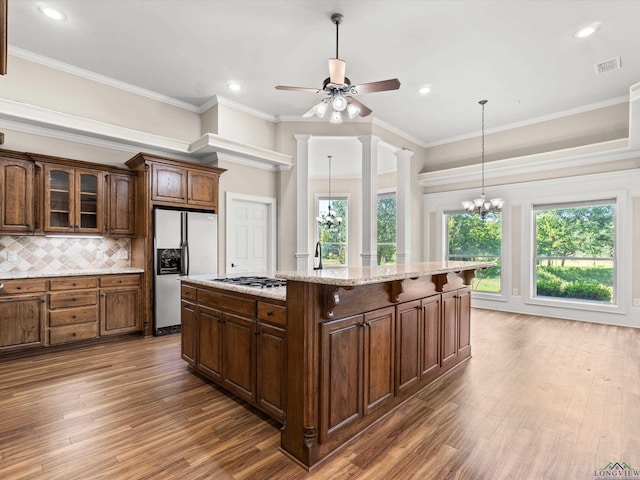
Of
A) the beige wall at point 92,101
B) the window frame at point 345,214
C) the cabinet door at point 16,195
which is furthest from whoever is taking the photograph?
the window frame at point 345,214

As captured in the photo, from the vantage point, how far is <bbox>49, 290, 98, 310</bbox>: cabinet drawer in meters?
3.86

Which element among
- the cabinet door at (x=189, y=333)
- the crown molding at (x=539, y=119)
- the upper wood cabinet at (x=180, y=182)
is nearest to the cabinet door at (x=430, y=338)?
the cabinet door at (x=189, y=333)

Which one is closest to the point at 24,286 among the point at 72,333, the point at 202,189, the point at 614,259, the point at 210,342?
the point at 72,333

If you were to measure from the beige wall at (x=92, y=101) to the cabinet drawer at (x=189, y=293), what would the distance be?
298 centimetres

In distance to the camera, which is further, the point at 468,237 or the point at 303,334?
the point at 468,237

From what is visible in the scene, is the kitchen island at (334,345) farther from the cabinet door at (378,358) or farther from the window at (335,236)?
the window at (335,236)

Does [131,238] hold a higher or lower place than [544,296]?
higher

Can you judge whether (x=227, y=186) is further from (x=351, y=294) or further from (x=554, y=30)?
(x=554, y=30)

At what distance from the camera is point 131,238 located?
192 inches

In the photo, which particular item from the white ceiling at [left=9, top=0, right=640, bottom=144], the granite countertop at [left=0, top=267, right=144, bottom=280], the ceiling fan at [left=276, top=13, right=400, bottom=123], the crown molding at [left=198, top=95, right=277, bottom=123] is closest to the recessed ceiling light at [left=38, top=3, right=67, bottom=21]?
the white ceiling at [left=9, top=0, right=640, bottom=144]

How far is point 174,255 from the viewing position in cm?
467

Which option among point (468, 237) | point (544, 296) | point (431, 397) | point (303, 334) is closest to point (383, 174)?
point (468, 237)

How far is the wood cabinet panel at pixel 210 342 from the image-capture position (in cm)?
274

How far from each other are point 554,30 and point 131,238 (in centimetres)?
589
